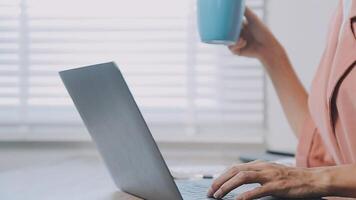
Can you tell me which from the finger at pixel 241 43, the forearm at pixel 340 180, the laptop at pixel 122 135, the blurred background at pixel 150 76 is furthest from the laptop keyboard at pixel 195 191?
the blurred background at pixel 150 76

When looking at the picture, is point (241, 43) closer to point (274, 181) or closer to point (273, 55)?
point (273, 55)

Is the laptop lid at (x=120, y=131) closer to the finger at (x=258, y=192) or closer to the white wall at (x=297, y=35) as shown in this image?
the finger at (x=258, y=192)

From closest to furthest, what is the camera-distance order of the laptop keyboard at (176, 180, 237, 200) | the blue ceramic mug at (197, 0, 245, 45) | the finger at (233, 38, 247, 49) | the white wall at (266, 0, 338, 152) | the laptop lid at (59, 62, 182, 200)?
the laptop lid at (59, 62, 182, 200) < the laptop keyboard at (176, 180, 237, 200) < the blue ceramic mug at (197, 0, 245, 45) < the finger at (233, 38, 247, 49) < the white wall at (266, 0, 338, 152)

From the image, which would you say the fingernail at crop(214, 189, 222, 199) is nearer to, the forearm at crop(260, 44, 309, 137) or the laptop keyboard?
the laptop keyboard

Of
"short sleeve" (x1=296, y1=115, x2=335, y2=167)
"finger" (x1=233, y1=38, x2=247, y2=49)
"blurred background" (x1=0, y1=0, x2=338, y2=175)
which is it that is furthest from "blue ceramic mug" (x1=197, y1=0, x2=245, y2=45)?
"blurred background" (x1=0, y1=0, x2=338, y2=175)

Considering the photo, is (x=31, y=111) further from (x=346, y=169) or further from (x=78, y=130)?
(x=346, y=169)

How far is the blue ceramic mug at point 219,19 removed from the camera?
92cm

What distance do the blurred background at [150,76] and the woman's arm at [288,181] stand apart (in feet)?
2.23

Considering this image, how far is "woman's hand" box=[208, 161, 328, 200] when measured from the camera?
67cm

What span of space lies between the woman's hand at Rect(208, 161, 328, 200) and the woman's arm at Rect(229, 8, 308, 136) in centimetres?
45

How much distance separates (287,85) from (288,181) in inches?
19.9

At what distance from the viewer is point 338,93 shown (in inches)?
31.6

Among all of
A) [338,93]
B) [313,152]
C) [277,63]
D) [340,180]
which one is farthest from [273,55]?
[340,180]

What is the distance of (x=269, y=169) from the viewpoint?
2.31 ft
